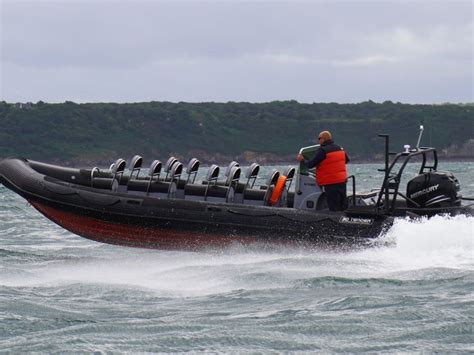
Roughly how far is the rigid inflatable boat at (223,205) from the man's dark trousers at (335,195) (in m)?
0.11

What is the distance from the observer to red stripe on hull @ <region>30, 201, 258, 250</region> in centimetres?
1377

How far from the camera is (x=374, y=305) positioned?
999 cm

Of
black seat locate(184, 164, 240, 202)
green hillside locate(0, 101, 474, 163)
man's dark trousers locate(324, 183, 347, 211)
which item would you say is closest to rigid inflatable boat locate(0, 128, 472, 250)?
black seat locate(184, 164, 240, 202)

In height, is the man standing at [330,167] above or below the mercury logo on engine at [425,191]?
above

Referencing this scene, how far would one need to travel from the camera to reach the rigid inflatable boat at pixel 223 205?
13312mm

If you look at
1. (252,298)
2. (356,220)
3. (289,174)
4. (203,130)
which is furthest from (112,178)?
(203,130)

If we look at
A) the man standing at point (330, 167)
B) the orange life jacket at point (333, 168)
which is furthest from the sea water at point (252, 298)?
the orange life jacket at point (333, 168)

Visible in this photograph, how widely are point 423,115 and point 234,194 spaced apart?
403ft

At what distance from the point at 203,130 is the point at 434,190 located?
12870 centimetres

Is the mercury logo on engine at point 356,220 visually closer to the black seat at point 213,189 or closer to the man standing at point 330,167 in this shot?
the man standing at point 330,167

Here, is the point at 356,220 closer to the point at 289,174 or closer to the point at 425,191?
the point at 425,191

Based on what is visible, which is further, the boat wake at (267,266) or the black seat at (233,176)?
the black seat at (233,176)

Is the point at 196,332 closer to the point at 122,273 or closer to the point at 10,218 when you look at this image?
the point at 122,273

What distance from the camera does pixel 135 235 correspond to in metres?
14.1
